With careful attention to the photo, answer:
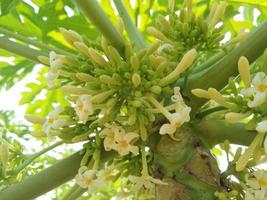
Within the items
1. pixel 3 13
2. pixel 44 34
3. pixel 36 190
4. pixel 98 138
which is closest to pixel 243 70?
pixel 98 138

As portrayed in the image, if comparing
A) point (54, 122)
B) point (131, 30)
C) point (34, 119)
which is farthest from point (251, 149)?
point (131, 30)

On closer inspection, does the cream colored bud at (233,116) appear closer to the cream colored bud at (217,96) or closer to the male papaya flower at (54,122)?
the cream colored bud at (217,96)

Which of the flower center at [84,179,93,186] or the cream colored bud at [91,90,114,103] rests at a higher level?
the cream colored bud at [91,90,114,103]

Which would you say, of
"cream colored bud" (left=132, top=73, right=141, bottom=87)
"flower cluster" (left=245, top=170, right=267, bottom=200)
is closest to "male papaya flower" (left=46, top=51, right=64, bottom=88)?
"cream colored bud" (left=132, top=73, right=141, bottom=87)

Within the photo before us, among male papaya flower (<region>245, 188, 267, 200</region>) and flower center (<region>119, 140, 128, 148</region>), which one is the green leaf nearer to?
flower center (<region>119, 140, 128, 148</region>)

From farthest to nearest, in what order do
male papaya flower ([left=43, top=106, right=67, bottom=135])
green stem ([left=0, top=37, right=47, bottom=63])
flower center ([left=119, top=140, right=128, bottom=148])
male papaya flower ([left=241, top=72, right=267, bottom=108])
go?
green stem ([left=0, top=37, right=47, bottom=63]), male papaya flower ([left=43, top=106, right=67, bottom=135]), flower center ([left=119, top=140, right=128, bottom=148]), male papaya flower ([left=241, top=72, right=267, bottom=108])

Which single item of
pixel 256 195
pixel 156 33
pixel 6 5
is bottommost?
pixel 256 195

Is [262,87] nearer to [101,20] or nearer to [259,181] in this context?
[259,181]

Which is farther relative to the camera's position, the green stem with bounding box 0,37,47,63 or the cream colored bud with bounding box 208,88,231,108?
the green stem with bounding box 0,37,47,63

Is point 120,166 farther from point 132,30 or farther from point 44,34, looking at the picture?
point 44,34
